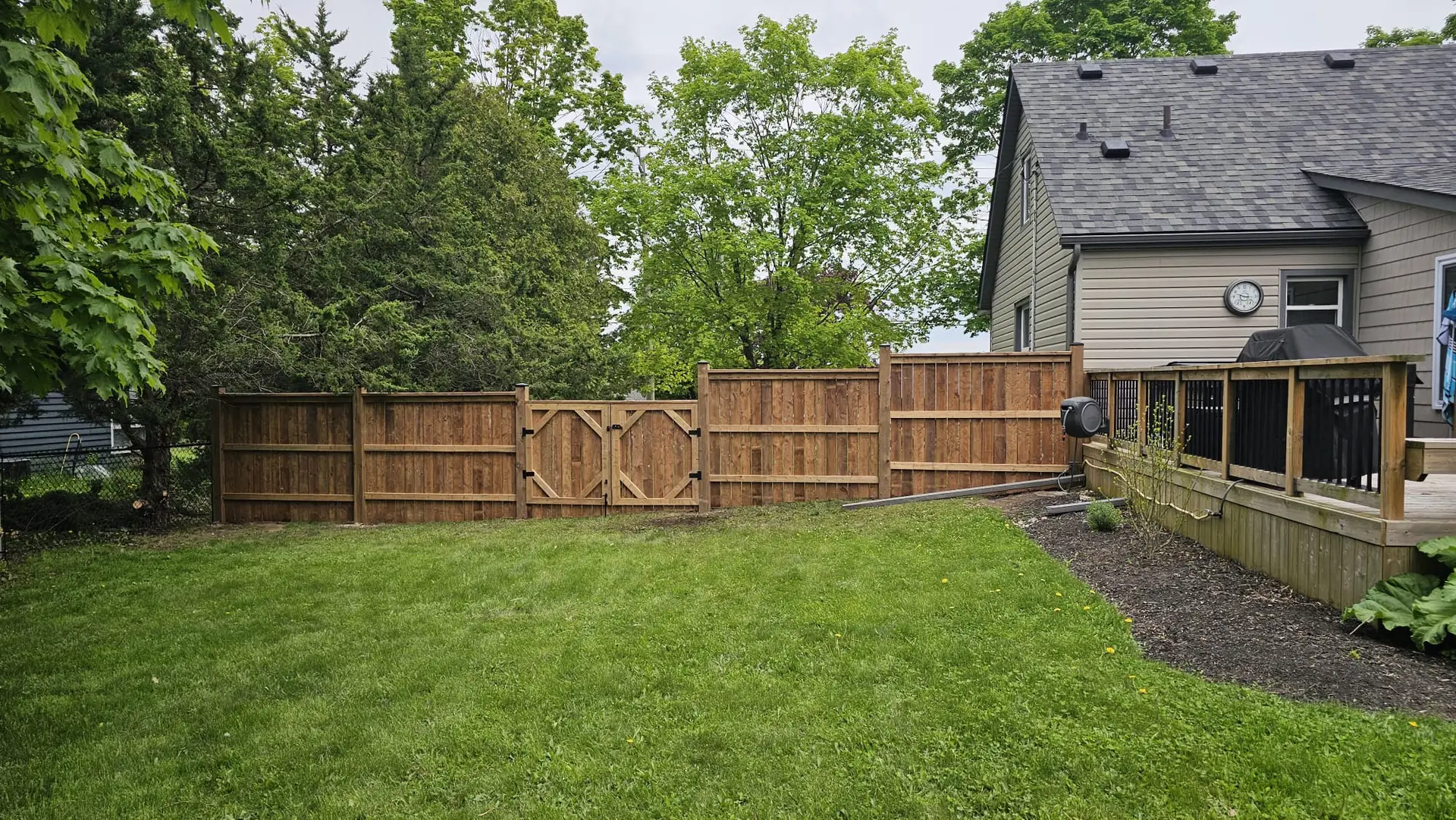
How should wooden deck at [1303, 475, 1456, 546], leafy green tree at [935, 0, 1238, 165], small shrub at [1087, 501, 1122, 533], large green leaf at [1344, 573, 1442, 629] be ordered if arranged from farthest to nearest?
leafy green tree at [935, 0, 1238, 165] → small shrub at [1087, 501, 1122, 533] → wooden deck at [1303, 475, 1456, 546] → large green leaf at [1344, 573, 1442, 629]

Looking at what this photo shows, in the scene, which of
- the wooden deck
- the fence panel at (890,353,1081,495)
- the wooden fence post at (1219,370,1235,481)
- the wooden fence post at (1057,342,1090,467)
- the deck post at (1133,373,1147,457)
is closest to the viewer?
the wooden deck

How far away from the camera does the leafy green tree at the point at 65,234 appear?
10.0ft

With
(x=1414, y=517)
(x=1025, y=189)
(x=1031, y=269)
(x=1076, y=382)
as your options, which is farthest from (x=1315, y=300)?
(x=1414, y=517)

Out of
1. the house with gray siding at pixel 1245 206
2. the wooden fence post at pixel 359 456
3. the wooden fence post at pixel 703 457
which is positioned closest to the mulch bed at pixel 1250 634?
the wooden fence post at pixel 703 457

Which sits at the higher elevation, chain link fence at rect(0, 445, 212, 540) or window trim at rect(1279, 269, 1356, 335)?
window trim at rect(1279, 269, 1356, 335)

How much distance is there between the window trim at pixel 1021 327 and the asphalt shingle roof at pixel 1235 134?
2710 mm

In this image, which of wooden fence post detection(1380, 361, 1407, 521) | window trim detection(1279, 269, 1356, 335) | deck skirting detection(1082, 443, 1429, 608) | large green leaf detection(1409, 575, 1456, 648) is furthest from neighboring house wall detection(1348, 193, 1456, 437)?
large green leaf detection(1409, 575, 1456, 648)

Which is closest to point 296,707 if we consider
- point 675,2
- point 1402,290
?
point 1402,290

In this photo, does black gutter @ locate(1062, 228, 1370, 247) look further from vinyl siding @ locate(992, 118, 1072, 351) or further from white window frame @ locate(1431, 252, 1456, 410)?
white window frame @ locate(1431, 252, 1456, 410)

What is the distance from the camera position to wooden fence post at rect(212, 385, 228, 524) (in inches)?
396

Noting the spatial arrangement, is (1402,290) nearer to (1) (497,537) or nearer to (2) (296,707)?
(1) (497,537)

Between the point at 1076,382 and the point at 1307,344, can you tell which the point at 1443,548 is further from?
the point at 1076,382

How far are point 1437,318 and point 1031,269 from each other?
5.25m

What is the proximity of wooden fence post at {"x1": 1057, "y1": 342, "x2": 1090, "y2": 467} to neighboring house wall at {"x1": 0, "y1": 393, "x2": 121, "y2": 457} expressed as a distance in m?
16.4
